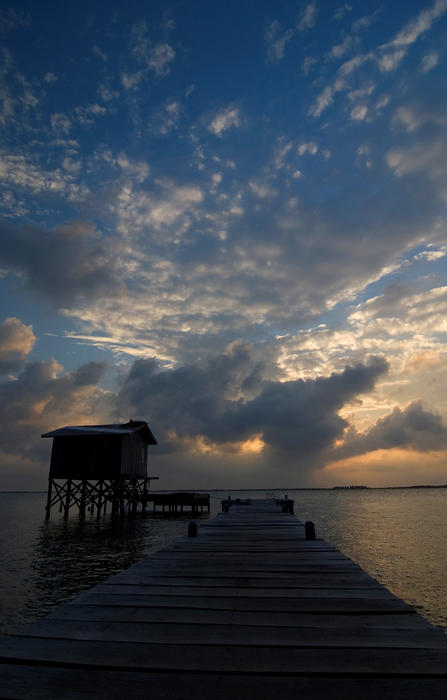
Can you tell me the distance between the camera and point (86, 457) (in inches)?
1473

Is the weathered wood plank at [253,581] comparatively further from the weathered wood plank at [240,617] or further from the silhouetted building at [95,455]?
the silhouetted building at [95,455]

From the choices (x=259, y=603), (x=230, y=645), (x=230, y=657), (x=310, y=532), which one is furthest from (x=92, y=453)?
(x=230, y=657)

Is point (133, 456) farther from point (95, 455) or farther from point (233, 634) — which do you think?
point (233, 634)

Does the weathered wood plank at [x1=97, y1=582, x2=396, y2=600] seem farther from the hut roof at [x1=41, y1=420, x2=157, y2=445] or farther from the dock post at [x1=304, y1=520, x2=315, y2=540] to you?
the hut roof at [x1=41, y1=420, x2=157, y2=445]

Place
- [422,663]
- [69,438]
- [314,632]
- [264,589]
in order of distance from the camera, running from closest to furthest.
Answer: [422,663], [314,632], [264,589], [69,438]

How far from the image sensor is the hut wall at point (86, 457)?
36.8m

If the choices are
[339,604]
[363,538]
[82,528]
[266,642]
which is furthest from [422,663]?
[82,528]

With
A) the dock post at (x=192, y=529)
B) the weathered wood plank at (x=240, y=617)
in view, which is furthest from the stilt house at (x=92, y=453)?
the weathered wood plank at (x=240, y=617)

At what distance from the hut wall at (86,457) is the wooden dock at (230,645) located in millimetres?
31972

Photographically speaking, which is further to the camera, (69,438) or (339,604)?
(69,438)

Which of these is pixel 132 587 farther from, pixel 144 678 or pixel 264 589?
pixel 144 678

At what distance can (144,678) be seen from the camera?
10.6 feet

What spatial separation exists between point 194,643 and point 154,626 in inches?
26.0

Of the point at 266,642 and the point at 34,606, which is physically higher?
the point at 266,642
